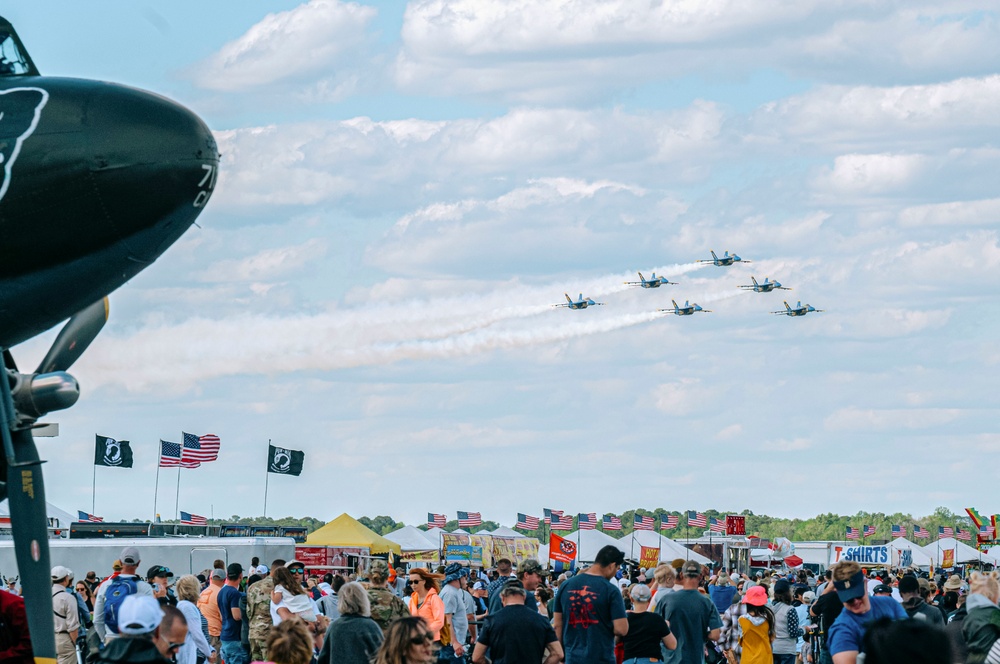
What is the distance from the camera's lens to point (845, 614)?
9266 mm

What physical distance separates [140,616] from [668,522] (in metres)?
62.0

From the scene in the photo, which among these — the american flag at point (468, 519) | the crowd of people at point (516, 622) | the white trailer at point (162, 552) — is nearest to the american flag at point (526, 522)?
the american flag at point (468, 519)

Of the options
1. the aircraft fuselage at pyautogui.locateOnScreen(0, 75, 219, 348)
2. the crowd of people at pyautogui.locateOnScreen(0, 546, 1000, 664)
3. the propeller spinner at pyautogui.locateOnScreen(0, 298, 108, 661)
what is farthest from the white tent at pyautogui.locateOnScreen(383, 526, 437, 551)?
the aircraft fuselage at pyautogui.locateOnScreen(0, 75, 219, 348)

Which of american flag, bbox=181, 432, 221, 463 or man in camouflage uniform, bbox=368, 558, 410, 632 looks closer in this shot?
man in camouflage uniform, bbox=368, 558, 410, 632

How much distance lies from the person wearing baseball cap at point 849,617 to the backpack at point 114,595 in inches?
312

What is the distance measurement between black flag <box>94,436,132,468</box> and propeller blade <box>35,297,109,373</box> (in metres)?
45.3

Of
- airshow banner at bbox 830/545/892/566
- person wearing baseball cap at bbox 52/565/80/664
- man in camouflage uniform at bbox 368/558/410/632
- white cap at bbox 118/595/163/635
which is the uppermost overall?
airshow banner at bbox 830/545/892/566

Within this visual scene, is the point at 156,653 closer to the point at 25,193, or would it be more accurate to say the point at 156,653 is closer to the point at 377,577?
the point at 25,193

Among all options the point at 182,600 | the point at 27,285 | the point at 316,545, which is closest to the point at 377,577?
the point at 182,600

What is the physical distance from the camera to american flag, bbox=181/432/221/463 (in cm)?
5191

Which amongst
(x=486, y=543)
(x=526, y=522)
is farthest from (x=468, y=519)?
(x=486, y=543)

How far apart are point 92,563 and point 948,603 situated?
21138 mm

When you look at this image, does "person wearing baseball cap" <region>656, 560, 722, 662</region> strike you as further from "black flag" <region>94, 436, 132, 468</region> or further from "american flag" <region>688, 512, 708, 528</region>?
"american flag" <region>688, 512, 708, 528</region>

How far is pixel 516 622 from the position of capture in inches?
452
